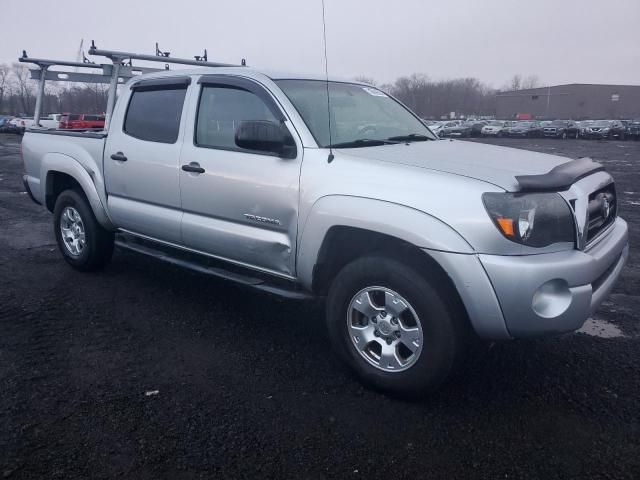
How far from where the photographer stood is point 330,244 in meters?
3.49

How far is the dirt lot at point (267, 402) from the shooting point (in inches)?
108

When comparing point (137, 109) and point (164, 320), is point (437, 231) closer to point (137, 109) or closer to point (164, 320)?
point (164, 320)

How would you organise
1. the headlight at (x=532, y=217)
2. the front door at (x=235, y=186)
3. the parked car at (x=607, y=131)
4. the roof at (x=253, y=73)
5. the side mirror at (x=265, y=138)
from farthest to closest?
the parked car at (x=607, y=131) < the roof at (x=253, y=73) < the front door at (x=235, y=186) < the side mirror at (x=265, y=138) < the headlight at (x=532, y=217)

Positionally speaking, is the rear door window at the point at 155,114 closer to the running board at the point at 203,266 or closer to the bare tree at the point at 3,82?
the running board at the point at 203,266

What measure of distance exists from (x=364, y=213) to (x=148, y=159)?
2.23 m

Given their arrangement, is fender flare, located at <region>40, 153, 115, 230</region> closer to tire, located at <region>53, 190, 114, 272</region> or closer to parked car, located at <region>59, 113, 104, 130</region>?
tire, located at <region>53, 190, 114, 272</region>

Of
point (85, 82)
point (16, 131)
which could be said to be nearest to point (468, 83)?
point (16, 131)

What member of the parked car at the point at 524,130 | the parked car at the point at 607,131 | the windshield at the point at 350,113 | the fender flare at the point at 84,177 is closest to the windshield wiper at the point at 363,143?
the windshield at the point at 350,113

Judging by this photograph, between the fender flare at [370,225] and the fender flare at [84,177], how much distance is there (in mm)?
2504

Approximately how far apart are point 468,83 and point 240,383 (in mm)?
115197

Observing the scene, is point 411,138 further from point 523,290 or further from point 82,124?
point 82,124

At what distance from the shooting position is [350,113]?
13.9ft

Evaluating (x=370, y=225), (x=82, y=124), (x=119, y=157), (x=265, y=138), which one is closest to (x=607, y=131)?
(x=82, y=124)

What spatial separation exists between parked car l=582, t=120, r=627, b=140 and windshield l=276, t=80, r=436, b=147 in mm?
40230
